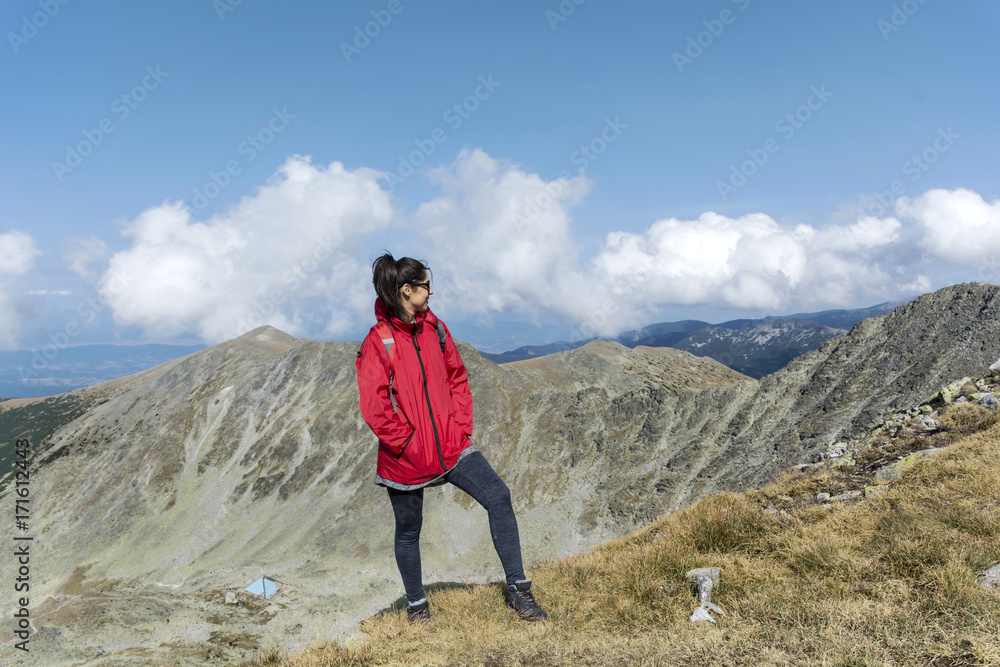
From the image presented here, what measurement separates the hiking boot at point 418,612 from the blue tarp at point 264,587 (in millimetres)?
31683

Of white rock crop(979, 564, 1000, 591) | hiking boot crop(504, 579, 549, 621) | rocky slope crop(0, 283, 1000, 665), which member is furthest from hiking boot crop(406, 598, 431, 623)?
rocky slope crop(0, 283, 1000, 665)

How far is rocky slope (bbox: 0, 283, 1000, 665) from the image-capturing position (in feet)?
83.9

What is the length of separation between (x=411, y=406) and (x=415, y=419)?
0.49 ft

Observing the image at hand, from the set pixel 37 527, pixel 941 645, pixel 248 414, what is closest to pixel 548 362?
pixel 248 414

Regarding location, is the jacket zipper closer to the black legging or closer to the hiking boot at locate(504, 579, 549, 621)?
the black legging

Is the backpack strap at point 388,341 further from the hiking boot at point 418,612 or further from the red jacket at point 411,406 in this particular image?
the hiking boot at point 418,612

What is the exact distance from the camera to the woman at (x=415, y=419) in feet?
16.7

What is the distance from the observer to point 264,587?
3180cm

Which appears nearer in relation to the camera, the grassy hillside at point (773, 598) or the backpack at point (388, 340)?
the grassy hillside at point (773, 598)

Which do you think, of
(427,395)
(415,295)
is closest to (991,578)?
(427,395)

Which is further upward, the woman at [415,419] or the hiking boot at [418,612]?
the woman at [415,419]

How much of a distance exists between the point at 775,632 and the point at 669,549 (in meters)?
2.64

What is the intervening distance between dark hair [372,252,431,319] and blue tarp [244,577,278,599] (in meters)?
33.7

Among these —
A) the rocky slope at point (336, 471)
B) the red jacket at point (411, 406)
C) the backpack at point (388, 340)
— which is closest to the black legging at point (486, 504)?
the red jacket at point (411, 406)
